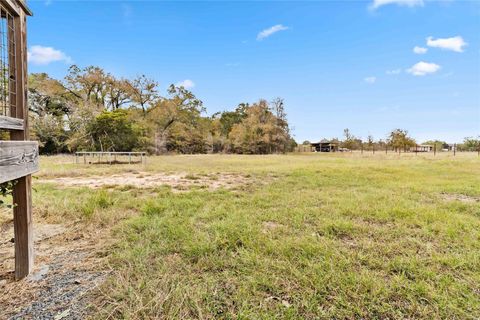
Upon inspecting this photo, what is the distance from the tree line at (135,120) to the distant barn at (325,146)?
1165 centimetres

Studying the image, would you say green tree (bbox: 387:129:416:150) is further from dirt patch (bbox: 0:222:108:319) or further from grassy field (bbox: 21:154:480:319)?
dirt patch (bbox: 0:222:108:319)

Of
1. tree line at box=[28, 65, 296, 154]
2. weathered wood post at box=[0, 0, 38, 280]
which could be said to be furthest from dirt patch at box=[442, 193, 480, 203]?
tree line at box=[28, 65, 296, 154]

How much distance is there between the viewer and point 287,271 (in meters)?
1.71

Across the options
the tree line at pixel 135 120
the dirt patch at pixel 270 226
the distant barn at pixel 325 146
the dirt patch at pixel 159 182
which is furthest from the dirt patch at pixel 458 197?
the distant barn at pixel 325 146

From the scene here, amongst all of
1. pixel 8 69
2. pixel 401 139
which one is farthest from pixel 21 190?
pixel 401 139

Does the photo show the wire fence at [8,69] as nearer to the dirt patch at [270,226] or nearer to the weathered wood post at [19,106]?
the weathered wood post at [19,106]

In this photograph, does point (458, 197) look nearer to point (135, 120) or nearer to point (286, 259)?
point (286, 259)

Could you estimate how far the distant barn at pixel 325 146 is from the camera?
42644mm

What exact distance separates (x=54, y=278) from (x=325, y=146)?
47384 mm

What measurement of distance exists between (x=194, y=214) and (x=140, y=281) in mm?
1626

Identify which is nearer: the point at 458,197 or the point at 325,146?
the point at 458,197

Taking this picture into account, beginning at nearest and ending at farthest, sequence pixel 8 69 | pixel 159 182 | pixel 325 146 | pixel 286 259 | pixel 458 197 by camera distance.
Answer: pixel 8 69, pixel 286 259, pixel 458 197, pixel 159 182, pixel 325 146

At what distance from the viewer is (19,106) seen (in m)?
1.62

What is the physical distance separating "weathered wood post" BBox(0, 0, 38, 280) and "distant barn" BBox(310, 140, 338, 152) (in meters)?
45.1
